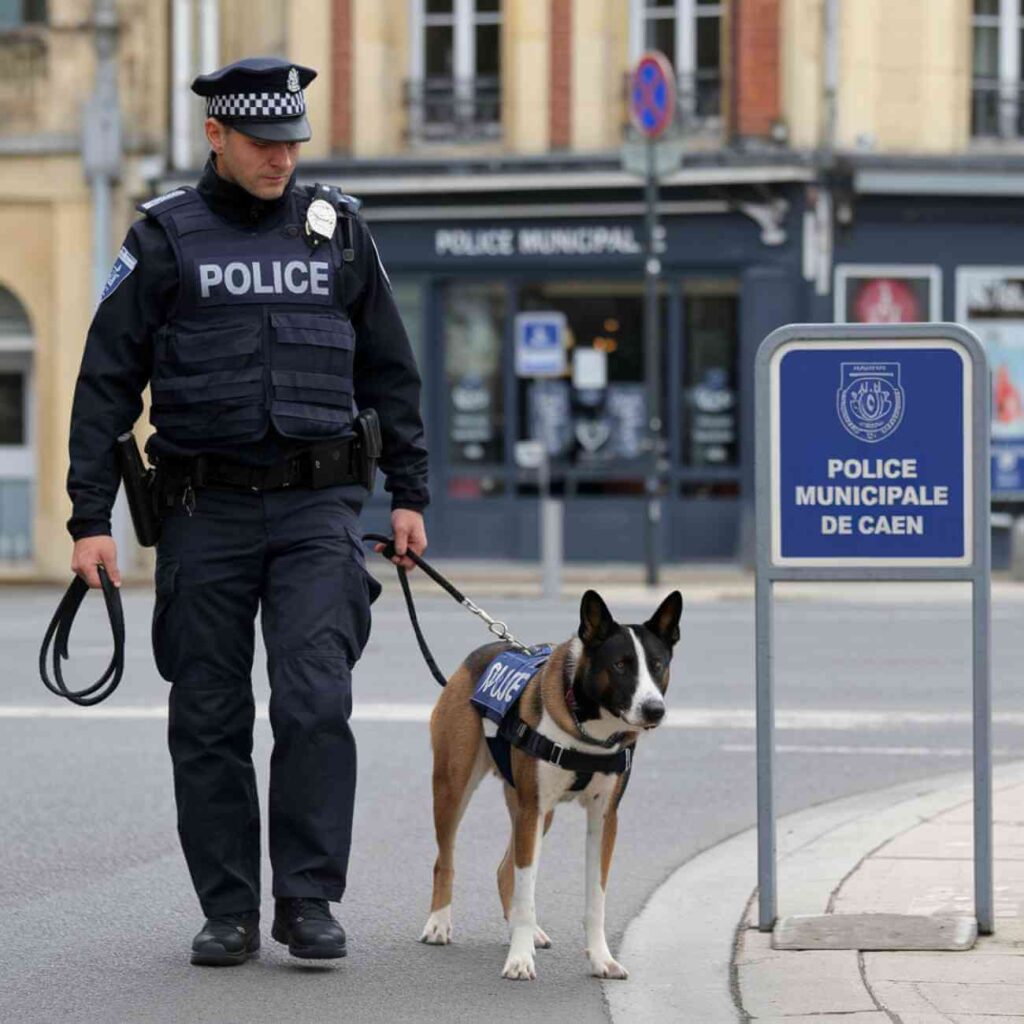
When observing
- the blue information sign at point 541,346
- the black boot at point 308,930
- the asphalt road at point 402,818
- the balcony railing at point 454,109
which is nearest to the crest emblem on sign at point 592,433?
the blue information sign at point 541,346

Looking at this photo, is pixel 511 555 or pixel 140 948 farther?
pixel 511 555

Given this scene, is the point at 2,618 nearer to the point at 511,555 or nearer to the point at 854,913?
the point at 511,555

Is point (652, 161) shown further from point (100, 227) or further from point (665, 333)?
point (100, 227)

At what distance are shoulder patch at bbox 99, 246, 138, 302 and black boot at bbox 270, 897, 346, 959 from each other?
62.9 inches

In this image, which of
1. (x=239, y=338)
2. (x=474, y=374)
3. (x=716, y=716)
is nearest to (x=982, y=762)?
(x=239, y=338)

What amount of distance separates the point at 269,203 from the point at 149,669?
8.14m

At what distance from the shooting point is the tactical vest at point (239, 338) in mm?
5918

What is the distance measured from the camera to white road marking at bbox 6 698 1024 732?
446 inches

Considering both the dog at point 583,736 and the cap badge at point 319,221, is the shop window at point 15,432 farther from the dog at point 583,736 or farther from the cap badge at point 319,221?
the dog at point 583,736

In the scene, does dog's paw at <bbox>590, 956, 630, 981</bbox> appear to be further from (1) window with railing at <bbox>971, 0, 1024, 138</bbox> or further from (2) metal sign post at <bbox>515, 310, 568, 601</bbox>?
(1) window with railing at <bbox>971, 0, 1024, 138</bbox>

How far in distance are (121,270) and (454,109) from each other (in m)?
20.3

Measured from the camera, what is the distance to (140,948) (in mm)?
6301

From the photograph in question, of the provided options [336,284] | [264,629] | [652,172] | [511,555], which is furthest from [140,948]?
[511,555]

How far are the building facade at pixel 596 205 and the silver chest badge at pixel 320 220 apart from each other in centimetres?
1877
